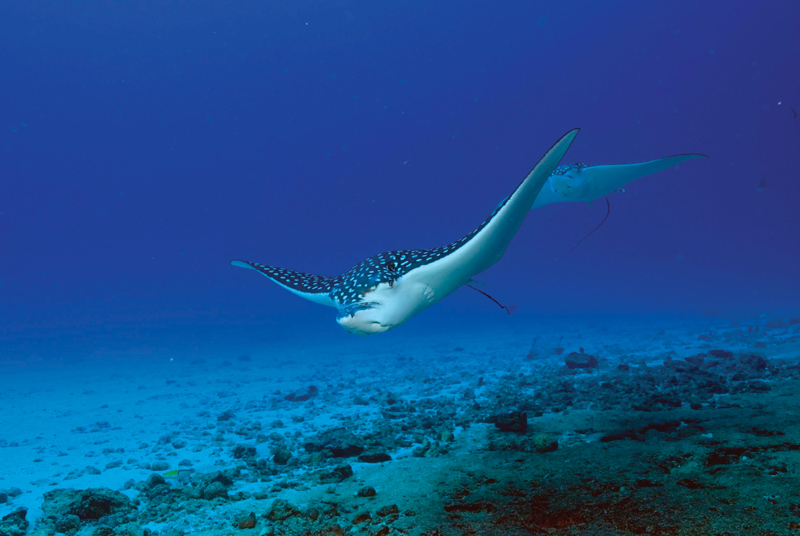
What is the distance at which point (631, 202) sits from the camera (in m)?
84.8

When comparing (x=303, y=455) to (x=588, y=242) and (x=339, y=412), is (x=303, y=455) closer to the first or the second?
(x=339, y=412)

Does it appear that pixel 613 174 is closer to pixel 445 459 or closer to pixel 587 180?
pixel 587 180

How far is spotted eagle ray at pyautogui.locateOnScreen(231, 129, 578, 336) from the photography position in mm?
3775

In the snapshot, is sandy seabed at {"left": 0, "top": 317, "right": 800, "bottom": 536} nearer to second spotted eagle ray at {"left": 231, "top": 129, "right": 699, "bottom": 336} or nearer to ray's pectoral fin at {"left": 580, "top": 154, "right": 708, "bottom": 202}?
second spotted eagle ray at {"left": 231, "top": 129, "right": 699, "bottom": 336}

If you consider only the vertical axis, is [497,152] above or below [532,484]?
above

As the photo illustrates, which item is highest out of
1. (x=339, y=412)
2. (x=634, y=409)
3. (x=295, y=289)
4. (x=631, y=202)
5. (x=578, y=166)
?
(x=631, y=202)

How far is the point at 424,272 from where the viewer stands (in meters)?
4.18

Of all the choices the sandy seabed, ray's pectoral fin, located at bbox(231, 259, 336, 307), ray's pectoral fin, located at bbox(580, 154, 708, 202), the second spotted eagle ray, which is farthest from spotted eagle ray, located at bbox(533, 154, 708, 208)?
ray's pectoral fin, located at bbox(231, 259, 336, 307)

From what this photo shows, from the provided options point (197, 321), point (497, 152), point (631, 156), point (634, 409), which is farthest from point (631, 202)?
point (634, 409)

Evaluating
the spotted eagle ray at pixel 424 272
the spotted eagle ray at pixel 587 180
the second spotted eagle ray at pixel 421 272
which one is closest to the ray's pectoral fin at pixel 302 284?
the second spotted eagle ray at pixel 421 272

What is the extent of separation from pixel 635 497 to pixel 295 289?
14.6 ft

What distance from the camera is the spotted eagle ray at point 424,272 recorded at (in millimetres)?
3775

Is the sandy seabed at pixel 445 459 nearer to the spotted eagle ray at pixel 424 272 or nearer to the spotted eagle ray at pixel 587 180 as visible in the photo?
the spotted eagle ray at pixel 424 272

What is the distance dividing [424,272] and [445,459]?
202cm
